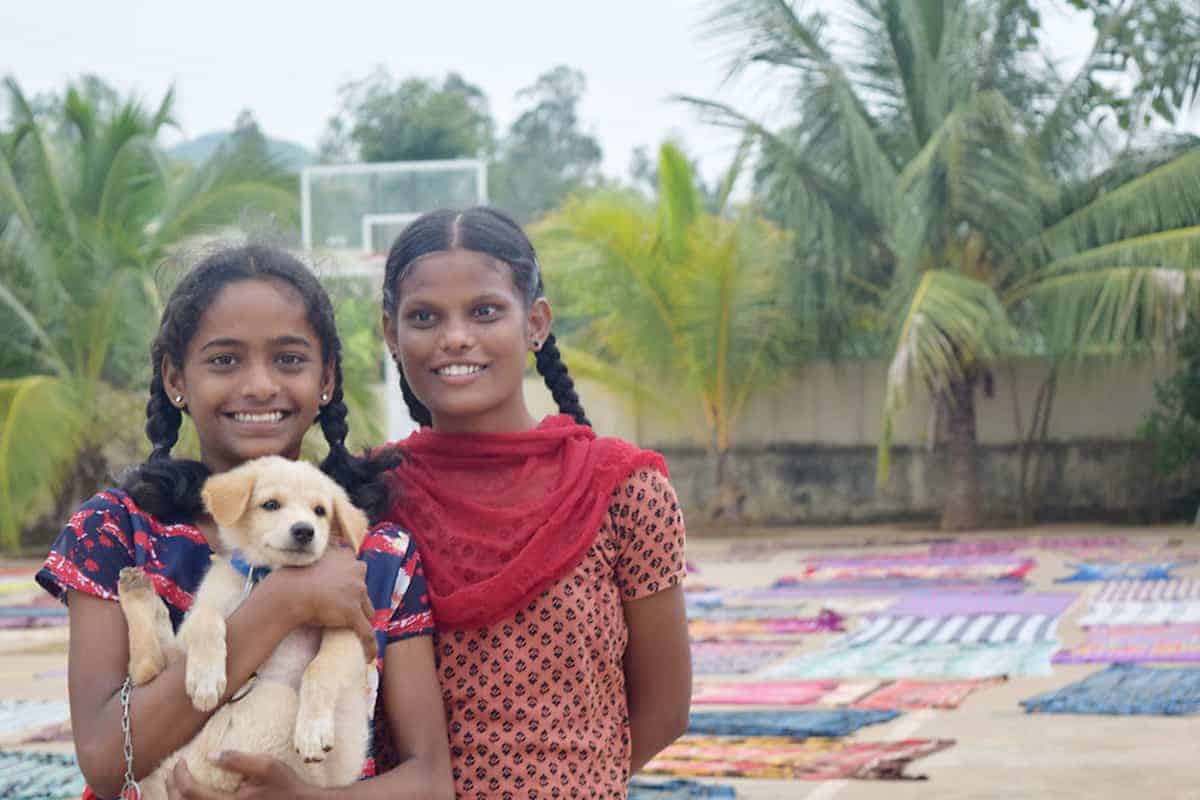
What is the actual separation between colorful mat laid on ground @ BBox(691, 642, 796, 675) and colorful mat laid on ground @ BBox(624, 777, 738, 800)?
2.97m

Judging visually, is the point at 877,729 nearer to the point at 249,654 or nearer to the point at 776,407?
the point at 249,654

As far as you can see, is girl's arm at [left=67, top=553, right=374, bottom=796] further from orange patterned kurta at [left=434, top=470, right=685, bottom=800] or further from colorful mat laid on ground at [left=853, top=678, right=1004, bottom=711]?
colorful mat laid on ground at [left=853, top=678, right=1004, bottom=711]

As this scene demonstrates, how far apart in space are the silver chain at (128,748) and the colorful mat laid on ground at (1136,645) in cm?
740

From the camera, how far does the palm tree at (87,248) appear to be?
57.6 feet

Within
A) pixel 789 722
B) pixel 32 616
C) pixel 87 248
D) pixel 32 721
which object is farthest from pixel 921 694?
pixel 87 248

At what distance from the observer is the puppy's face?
252cm

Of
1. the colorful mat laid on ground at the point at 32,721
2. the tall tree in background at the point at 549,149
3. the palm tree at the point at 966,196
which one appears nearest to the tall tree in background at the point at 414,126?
the tall tree in background at the point at 549,149

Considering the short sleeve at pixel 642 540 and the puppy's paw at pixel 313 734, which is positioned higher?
the short sleeve at pixel 642 540

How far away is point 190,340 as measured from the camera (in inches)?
107

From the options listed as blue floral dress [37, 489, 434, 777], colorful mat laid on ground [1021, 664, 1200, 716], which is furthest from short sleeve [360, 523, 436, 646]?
colorful mat laid on ground [1021, 664, 1200, 716]

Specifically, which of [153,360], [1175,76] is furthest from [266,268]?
[1175,76]

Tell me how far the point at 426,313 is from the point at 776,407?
17.0 m

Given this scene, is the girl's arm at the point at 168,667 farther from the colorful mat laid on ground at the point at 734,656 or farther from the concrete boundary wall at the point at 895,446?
the concrete boundary wall at the point at 895,446

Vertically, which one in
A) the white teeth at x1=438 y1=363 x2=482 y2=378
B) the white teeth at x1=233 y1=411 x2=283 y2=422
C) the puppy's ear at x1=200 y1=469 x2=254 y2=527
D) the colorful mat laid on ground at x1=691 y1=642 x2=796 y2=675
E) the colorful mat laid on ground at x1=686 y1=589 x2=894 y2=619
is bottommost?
the colorful mat laid on ground at x1=686 y1=589 x2=894 y2=619
